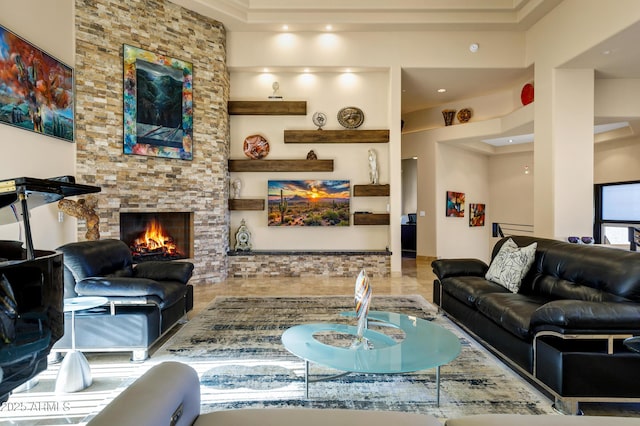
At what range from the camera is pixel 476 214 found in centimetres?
949

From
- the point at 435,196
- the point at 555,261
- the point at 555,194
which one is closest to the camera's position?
the point at 555,261

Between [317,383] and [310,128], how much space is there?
16.8ft

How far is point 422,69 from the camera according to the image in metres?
6.55

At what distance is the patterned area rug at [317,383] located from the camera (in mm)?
2154

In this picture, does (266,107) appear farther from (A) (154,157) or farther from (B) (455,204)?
(B) (455,204)

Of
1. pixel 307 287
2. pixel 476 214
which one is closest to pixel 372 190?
pixel 307 287

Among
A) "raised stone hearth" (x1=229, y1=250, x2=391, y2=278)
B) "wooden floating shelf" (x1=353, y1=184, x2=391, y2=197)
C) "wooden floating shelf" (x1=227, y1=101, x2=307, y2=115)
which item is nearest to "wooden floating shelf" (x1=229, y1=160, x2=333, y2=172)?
"wooden floating shelf" (x1=353, y1=184, x2=391, y2=197)

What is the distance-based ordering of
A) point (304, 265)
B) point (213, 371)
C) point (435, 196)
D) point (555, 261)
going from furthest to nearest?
point (435, 196), point (304, 265), point (555, 261), point (213, 371)

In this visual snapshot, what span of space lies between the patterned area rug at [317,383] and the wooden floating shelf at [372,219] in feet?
10.2

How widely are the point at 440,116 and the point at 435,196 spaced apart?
208 centimetres

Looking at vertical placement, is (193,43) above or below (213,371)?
above

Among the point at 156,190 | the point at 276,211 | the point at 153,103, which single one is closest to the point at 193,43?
the point at 153,103

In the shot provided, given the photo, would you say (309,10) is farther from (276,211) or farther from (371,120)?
(276,211)

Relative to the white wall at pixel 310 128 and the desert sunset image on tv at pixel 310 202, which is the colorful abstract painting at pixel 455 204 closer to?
the white wall at pixel 310 128
